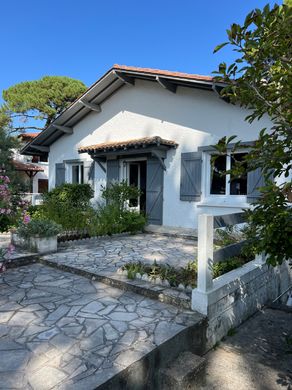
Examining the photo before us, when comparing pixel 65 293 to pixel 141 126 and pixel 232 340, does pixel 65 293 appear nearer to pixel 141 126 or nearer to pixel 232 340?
pixel 232 340

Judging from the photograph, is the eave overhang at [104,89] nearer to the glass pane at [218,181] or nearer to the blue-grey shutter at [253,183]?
the glass pane at [218,181]

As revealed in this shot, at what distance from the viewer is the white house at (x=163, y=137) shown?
26.1 ft

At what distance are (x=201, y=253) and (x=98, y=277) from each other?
6.02 feet

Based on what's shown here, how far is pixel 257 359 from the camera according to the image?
11.1ft

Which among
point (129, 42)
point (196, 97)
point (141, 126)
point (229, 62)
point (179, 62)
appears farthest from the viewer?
point (129, 42)

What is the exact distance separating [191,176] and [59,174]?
A: 646 cm

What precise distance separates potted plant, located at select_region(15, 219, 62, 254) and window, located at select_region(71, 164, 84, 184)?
20.2 feet

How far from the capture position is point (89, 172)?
36.8 feet

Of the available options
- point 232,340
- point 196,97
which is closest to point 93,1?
point 196,97

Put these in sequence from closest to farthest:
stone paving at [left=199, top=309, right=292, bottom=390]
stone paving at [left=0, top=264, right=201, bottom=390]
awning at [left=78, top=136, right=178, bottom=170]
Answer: stone paving at [left=0, top=264, right=201, bottom=390] < stone paving at [left=199, top=309, right=292, bottom=390] < awning at [left=78, top=136, right=178, bottom=170]

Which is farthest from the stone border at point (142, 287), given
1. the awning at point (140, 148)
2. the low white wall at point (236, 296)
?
the awning at point (140, 148)

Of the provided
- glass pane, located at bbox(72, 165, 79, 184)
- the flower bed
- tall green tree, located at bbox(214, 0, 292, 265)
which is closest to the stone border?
the flower bed

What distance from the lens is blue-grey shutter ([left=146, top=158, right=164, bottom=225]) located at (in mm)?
9250

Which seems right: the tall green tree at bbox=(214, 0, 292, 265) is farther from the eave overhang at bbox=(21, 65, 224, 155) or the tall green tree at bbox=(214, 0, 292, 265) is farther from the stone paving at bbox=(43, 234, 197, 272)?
the eave overhang at bbox=(21, 65, 224, 155)
